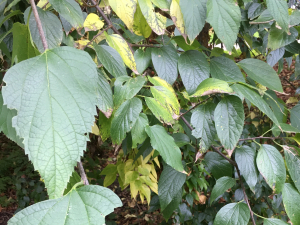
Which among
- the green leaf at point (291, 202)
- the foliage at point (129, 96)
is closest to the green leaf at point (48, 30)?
the foliage at point (129, 96)

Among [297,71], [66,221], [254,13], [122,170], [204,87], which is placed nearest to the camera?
[66,221]

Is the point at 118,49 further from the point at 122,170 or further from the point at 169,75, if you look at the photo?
the point at 122,170

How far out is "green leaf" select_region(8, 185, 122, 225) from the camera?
0.30 m

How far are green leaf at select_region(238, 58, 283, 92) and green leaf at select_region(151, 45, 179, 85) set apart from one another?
24 centimetres

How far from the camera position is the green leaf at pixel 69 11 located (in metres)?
0.55

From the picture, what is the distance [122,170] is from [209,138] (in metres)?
0.86

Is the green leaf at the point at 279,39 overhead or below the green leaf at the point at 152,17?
below

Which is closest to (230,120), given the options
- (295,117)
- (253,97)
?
(253,97)

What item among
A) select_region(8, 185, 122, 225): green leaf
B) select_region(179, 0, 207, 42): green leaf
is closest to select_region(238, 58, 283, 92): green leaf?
select_region(179, 0, 207, 42): green leaf

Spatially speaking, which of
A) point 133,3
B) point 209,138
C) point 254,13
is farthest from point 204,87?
point 254,13

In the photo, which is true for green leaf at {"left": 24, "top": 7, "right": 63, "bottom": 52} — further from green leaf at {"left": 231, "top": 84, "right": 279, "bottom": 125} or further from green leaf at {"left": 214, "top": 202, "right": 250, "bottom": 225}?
green leaf at {"left": 214, "top": 202, "right": 250, "bottom": 225}

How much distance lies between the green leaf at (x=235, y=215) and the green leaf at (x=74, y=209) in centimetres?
48

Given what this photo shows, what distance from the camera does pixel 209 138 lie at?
2.16ft

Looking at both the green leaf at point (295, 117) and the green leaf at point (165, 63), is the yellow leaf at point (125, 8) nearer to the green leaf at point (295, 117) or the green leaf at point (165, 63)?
the green leaf at point (165, 63)
